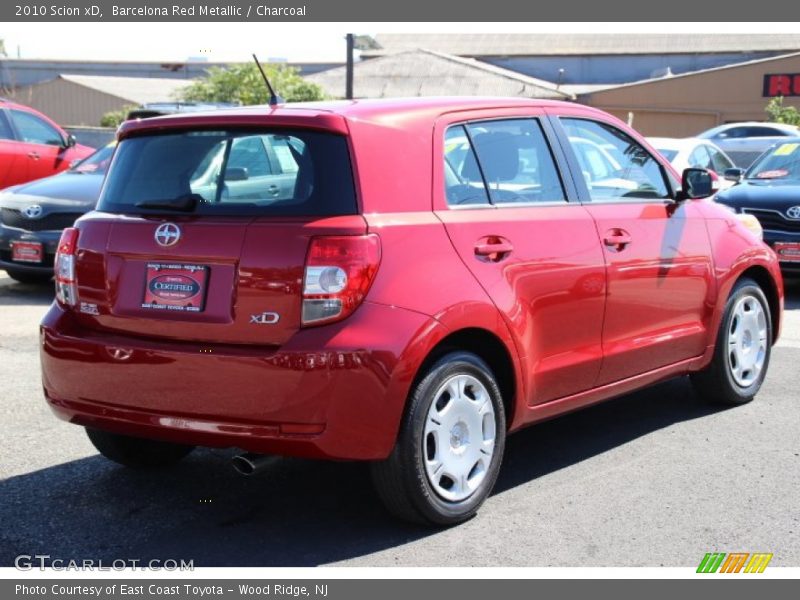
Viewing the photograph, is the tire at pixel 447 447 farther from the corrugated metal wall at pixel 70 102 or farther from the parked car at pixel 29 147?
the corrugated metal wall at pixel 70 102

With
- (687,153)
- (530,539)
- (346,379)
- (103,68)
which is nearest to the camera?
(346,379)

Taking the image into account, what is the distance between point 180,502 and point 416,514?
114 centimetres

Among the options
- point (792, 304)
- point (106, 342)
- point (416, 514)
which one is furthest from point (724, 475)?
point (792, 304)

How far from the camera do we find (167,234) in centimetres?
441

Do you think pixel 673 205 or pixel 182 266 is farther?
pixel 673 205

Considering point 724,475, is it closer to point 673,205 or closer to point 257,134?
point 673,205

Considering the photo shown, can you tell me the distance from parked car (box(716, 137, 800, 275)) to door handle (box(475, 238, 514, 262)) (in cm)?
610

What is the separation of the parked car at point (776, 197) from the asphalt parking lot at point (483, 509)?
4.47 meters

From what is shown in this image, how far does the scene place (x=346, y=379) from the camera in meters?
4.10

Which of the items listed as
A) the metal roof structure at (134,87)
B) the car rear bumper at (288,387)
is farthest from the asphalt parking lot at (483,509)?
the metal roof structure at (134,87)

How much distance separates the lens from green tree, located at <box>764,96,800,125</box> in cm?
3534

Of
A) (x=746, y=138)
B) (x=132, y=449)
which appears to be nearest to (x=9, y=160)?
(x=132, y=449)

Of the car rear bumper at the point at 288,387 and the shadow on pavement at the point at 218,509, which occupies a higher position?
the car rear bumper at the point at 288,387

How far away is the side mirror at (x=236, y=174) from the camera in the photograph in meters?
4.53
